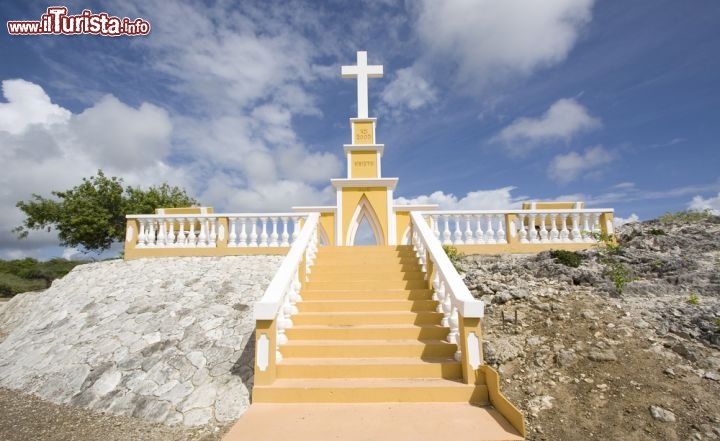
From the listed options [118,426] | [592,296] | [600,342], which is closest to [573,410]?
[600,342]

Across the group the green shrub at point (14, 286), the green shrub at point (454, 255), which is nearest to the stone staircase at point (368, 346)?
the green shrub at point (454, 255)

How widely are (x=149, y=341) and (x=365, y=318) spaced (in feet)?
11.7

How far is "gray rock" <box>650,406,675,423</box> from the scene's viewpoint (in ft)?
12.9

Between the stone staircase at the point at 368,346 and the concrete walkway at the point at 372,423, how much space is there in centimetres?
14

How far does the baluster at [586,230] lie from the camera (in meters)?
9.31

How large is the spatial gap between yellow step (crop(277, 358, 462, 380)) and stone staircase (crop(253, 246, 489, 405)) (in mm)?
12

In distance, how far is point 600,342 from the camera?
522 centimetres

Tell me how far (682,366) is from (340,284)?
4.98 meters

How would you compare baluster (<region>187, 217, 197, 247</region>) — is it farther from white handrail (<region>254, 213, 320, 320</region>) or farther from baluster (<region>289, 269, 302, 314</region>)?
baluster (<region>289, 269, 302, 314</region>)

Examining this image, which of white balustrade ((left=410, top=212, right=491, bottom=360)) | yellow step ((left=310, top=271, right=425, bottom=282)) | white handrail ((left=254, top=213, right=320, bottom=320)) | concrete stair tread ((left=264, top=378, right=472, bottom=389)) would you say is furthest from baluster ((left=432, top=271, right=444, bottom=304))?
white handrail ((left=254, top=213, right=320, bottom=320))

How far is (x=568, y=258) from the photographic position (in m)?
7.81

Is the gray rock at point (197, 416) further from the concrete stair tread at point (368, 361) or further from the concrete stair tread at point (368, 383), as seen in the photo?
the concrete stair tread at point (368, 361)

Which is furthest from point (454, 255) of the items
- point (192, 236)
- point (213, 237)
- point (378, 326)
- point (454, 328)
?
point (192, 236)

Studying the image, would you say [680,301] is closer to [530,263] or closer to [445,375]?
[530,263]
